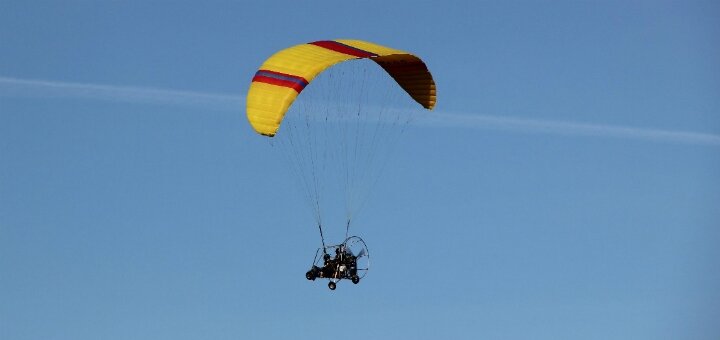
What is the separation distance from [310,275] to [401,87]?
1087cm

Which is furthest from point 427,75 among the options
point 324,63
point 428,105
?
point 324,63

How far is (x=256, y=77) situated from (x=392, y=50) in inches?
285

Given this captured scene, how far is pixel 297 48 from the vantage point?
9162 cm

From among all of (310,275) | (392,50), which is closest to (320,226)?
(310,275)

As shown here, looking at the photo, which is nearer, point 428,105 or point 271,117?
point 271,117

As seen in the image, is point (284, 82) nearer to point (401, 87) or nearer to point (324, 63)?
point (324, 63)

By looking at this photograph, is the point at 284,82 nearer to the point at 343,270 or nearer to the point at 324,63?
the point at 324,63

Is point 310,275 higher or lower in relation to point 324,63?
lower

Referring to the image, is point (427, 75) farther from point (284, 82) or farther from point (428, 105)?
point (284, 82)

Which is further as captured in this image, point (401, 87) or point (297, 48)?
point (401, 87)

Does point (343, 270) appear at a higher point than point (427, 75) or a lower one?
lower

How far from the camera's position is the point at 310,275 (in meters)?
91.1

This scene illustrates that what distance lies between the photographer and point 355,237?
92.1m

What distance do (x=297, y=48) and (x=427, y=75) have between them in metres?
7.08
